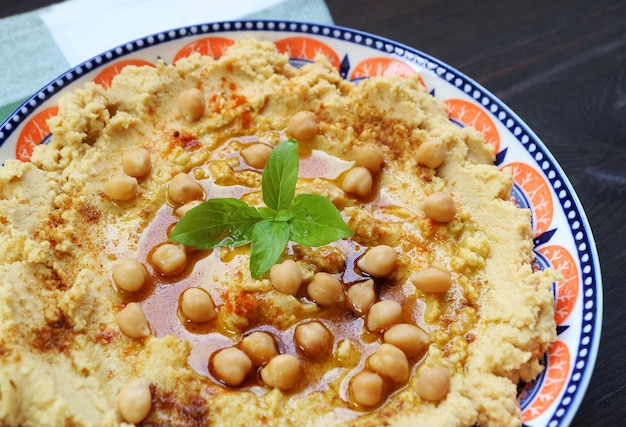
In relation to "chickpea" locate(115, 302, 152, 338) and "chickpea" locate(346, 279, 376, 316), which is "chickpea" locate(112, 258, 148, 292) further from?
"chickpea" locate(346, 279, 376, 316)

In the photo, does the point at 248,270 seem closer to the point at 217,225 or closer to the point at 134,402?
the point at 217,225

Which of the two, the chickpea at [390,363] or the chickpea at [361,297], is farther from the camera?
the chickpea at [361,297]

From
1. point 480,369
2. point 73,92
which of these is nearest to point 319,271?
point 480,369

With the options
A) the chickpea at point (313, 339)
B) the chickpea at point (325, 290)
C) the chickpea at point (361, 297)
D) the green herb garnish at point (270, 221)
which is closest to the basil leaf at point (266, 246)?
the green herb garnish at point (270, 221)

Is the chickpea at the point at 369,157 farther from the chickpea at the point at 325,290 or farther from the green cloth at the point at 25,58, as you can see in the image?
the green cloth at the point at 25,58

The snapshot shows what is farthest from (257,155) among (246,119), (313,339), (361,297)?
(313,339)

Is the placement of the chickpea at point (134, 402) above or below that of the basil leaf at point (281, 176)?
below
